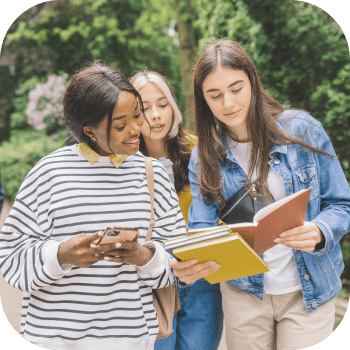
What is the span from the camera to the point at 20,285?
1.71 meters

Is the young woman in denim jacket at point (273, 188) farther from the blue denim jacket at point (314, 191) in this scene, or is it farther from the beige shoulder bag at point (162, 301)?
the beige shoulder bag at point (162, 301)

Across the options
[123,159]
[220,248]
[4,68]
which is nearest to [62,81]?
[4,68]

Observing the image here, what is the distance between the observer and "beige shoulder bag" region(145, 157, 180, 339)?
1853 mm

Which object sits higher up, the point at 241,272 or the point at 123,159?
the point at 123,159

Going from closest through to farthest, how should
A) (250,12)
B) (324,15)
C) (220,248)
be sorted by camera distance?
(220,248)
(324,15)
(250,12)

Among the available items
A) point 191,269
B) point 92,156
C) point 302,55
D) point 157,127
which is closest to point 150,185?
point 92,156

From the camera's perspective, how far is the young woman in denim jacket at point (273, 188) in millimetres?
1978

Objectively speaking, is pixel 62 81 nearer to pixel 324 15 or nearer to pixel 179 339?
pixel 324 15

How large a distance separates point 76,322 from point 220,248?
743mm

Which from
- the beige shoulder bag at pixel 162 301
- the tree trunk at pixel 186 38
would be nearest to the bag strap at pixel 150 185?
the beige shoulder bag at pixel 162 301

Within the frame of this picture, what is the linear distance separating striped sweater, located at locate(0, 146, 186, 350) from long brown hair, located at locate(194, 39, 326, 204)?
1.69ft

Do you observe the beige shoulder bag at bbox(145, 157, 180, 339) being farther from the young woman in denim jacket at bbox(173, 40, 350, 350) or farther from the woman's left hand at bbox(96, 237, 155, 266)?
the young woman in denim jacket at bbox(173, 40, 350, 350)

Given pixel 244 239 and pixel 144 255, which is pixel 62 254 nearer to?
pixel 144 255

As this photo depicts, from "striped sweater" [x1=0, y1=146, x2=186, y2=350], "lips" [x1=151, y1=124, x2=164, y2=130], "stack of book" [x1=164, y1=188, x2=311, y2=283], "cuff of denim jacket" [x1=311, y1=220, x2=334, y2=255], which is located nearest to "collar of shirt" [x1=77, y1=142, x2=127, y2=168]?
"striped sweater" [x1=0, y1=146, x2=186, y2=350]
